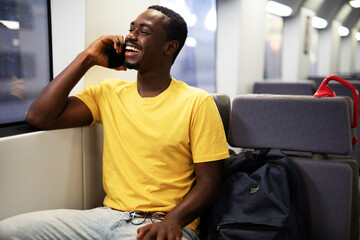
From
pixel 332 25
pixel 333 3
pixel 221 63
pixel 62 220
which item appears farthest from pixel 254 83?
pixel 332 25

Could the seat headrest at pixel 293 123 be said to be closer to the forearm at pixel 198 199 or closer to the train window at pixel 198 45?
Result: the forearm at pixel 198 199

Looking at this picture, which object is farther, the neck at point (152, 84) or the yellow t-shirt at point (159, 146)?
the neck at point (152, 84)

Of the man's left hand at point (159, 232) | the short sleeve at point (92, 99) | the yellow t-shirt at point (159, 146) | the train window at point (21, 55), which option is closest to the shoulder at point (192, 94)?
the yellow t-shirt at point (159, 146)

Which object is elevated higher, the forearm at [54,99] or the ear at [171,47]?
the ear at [171,47]

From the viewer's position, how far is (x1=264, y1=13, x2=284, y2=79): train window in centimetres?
562

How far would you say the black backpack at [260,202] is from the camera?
141 centimetres

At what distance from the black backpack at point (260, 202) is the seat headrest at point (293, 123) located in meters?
0.09

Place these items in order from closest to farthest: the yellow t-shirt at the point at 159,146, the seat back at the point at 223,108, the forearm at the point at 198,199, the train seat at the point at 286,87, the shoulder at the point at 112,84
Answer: the forearm at the point at 198,199 < the yellow t-shirt at the point at 159,146 < the shoulder at the point at 112,84 < the seat back at the point at 223,108 < the train seat at the point at 286,87

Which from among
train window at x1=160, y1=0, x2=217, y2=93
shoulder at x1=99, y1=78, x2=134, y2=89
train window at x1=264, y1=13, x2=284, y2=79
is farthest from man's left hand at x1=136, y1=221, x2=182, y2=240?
train window at x1=264, y1=13, x2=284, y2=79

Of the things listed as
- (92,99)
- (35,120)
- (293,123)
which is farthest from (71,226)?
(293,123)

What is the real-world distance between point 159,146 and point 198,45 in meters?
2.53

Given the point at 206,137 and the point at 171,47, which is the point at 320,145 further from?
the point at 171,47

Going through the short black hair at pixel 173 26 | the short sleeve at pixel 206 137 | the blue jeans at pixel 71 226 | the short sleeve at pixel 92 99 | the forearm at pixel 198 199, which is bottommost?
the blue jeans at pixel 71 226

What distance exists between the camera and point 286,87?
4031mm
